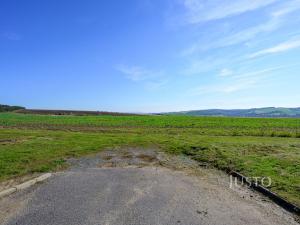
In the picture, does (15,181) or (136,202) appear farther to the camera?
(15,181)

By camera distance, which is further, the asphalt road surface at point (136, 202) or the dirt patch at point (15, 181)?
the dirt patch at point (15, 181)

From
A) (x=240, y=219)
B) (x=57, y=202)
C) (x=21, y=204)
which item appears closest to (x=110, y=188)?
(x=57, y=202)

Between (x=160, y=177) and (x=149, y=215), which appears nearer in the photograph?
(x=149, y=215)

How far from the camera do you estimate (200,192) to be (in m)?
8.80

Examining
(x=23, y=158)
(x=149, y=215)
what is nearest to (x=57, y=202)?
(x=149, y=215)

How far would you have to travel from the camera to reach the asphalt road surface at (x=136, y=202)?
6652 millimetres

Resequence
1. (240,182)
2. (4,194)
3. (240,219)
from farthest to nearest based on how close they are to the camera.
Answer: (240,182), (4,194), (240,219)

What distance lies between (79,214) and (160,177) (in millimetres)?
4179

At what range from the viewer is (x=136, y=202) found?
304 inches

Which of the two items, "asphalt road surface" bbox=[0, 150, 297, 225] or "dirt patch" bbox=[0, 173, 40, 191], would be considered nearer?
"asphalt road surface" bbox=[0, 150, 297, 225]

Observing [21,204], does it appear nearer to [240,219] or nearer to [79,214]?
[79,214]

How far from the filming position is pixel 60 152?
16047 mm

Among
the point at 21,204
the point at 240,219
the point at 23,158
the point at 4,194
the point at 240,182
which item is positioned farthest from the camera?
the point at 23,158

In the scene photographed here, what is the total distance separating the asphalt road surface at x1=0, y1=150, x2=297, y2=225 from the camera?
21.8 feet
